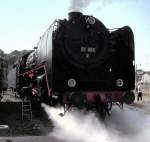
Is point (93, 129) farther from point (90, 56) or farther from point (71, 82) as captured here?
point (90, 56)

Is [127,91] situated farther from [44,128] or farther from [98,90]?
[44,128]

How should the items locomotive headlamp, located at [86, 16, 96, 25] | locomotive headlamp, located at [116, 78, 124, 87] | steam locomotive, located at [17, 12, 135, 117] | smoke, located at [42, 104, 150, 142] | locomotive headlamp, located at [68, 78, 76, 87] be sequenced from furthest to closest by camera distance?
locomotive headlamp, located at [116, 78, 124, 87], locomotive headlamp, located at [86, 16, 96, 25], locomotive headlamp, located at [68, 78, 76, 87], steam locomotive, located at [17, 12, 135, 117], smoke, located at [42, 104, 150, 142]

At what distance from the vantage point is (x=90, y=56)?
12508mm

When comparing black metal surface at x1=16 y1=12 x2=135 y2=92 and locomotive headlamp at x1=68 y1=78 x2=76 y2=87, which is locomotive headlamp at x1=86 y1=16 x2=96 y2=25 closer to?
black metal surface at x1=16 y1=12 x2=135 y2=92

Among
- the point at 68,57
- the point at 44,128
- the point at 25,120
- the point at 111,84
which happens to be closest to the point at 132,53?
the point at 111,84

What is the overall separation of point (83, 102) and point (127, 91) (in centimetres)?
162

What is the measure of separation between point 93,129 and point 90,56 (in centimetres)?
234

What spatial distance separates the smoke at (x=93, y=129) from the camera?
10453 millimetres

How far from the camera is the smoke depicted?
1045 cm

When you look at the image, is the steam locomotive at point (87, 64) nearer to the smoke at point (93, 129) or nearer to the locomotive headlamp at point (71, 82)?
the locomotive headlamp at point (71, 82)

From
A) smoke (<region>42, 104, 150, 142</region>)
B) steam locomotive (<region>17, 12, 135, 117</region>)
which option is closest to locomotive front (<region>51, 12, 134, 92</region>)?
steam locomotive (<region>17, 12, 135, 117</region>)

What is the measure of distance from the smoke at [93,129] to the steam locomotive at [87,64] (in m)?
0.44

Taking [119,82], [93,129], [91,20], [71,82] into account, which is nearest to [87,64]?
[71,82]

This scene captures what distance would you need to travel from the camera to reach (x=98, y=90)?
12.5m
